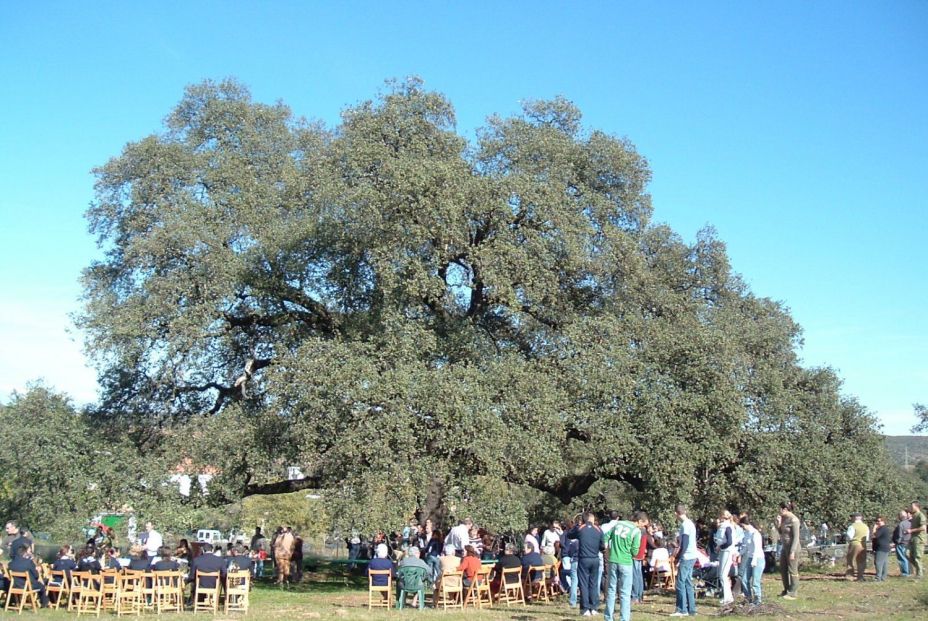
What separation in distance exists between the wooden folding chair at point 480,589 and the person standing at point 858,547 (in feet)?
28.8

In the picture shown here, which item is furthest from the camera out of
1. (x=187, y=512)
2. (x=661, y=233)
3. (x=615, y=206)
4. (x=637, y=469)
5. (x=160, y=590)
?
(x=661, y=233)

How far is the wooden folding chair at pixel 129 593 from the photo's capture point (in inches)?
591

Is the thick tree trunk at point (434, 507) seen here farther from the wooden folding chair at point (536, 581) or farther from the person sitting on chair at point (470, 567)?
the person sitting on chair at point (470, 567)

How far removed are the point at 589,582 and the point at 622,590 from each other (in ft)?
4.95

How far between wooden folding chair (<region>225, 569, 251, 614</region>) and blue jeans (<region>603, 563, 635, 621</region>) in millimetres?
6857

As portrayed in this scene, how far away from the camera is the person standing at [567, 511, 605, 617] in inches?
557

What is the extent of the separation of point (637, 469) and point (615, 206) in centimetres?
815

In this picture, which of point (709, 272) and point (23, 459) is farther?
point (709, 272)

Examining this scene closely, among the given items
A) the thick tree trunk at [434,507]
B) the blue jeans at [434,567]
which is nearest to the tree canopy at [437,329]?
the thick tree trunk at [434,507]

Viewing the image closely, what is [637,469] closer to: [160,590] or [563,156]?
[563,156]

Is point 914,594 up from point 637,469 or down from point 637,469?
down

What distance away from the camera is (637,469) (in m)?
21.6

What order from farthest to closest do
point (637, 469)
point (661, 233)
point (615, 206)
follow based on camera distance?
point (661, 233) < point (615, 206) < point (637, 469)

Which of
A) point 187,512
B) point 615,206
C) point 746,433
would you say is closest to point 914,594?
point 746,433
